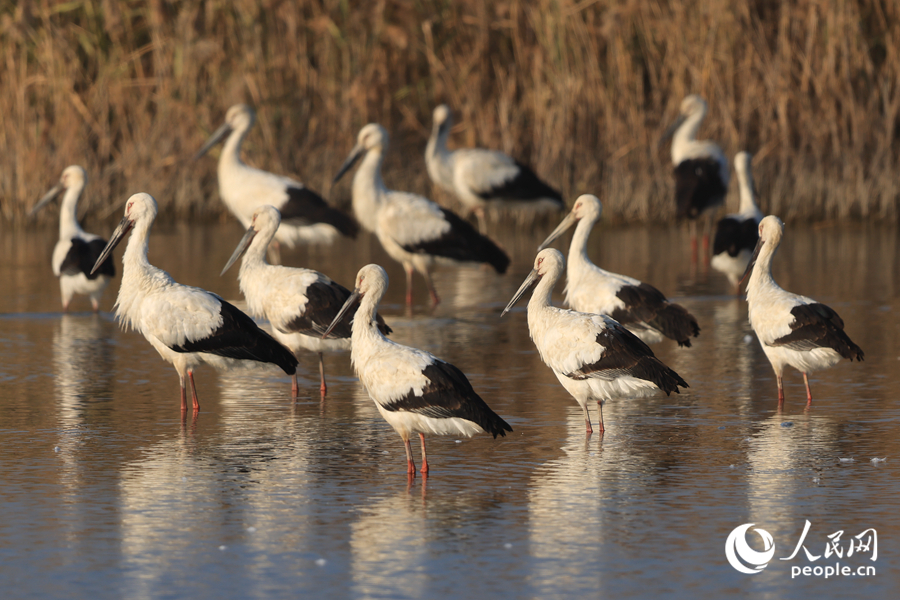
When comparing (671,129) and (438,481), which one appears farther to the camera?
(671,129)

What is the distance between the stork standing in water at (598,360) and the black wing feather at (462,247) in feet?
19.8

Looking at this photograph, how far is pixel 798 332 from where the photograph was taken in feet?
26.4

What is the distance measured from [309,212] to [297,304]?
222 inches

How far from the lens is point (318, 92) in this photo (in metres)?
20.0

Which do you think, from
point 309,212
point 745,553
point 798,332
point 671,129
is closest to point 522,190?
point 671,129

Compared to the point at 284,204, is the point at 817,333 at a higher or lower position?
lower

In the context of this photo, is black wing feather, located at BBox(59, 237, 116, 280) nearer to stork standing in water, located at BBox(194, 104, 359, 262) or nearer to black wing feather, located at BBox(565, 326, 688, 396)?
stork standing in water, located at BBox(194, 104, 359, 262)

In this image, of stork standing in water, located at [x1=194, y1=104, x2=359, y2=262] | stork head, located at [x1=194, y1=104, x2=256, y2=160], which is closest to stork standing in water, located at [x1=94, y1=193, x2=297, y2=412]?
→ stork standing in water, located at [x1=194, y1=104, x2=359, y2=262]

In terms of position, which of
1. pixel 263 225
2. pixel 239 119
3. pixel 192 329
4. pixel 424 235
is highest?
pixel 239 119

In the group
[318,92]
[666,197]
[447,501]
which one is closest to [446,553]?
[447,501]

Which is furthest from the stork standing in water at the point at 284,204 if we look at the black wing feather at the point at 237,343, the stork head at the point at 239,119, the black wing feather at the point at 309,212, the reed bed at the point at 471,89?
the black wing feather at the point at 237,343

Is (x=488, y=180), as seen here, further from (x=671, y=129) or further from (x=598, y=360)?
(x=598, y=360)

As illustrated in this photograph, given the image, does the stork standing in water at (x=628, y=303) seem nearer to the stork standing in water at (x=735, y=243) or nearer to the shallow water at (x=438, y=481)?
the shallow water at (x=438, y=481)

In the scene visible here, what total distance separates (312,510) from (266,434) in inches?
65.0
